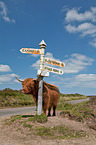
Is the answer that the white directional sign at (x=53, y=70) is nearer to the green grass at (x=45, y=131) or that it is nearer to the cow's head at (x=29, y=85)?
the cow's head at (x=29, y=85)

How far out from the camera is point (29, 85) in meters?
8.14

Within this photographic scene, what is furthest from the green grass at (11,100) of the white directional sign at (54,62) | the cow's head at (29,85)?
the white directional sign at (54,62)

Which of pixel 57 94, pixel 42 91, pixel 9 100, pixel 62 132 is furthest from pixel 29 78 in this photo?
pixel 9 100

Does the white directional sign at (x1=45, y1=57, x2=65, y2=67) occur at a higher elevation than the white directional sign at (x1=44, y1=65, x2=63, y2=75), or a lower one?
higher

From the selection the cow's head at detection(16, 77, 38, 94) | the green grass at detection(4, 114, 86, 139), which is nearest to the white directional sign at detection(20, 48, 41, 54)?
the cow's head at detection(16, 77, 38, 94)

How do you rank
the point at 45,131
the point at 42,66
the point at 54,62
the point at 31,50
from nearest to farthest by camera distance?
the point at 45,131
the point at 42,66
the point at 31,50
the point at 54,62

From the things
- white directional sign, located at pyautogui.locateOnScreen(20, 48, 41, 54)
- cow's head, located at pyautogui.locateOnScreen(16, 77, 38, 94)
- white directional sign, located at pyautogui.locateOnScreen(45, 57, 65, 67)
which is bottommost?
cow's head, located at pyautogui.locateOnScreen(16, 77, 38, 94)

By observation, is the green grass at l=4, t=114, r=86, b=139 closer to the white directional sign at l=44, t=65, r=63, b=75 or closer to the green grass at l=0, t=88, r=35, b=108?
the white directional sign at l=44, t=65, r=63, b=75

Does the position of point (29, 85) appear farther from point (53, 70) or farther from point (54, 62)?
point (54, 62)

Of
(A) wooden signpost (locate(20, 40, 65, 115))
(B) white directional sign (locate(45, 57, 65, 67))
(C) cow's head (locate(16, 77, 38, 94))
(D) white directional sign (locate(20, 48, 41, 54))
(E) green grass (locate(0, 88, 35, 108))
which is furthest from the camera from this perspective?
(E) green grass (locate(0, 88, 35, 108))

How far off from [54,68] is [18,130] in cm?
388

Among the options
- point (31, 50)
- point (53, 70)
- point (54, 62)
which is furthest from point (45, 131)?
point (31, 50)

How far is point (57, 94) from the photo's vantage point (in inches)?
395

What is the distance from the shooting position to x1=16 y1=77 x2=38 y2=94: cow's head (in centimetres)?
802
